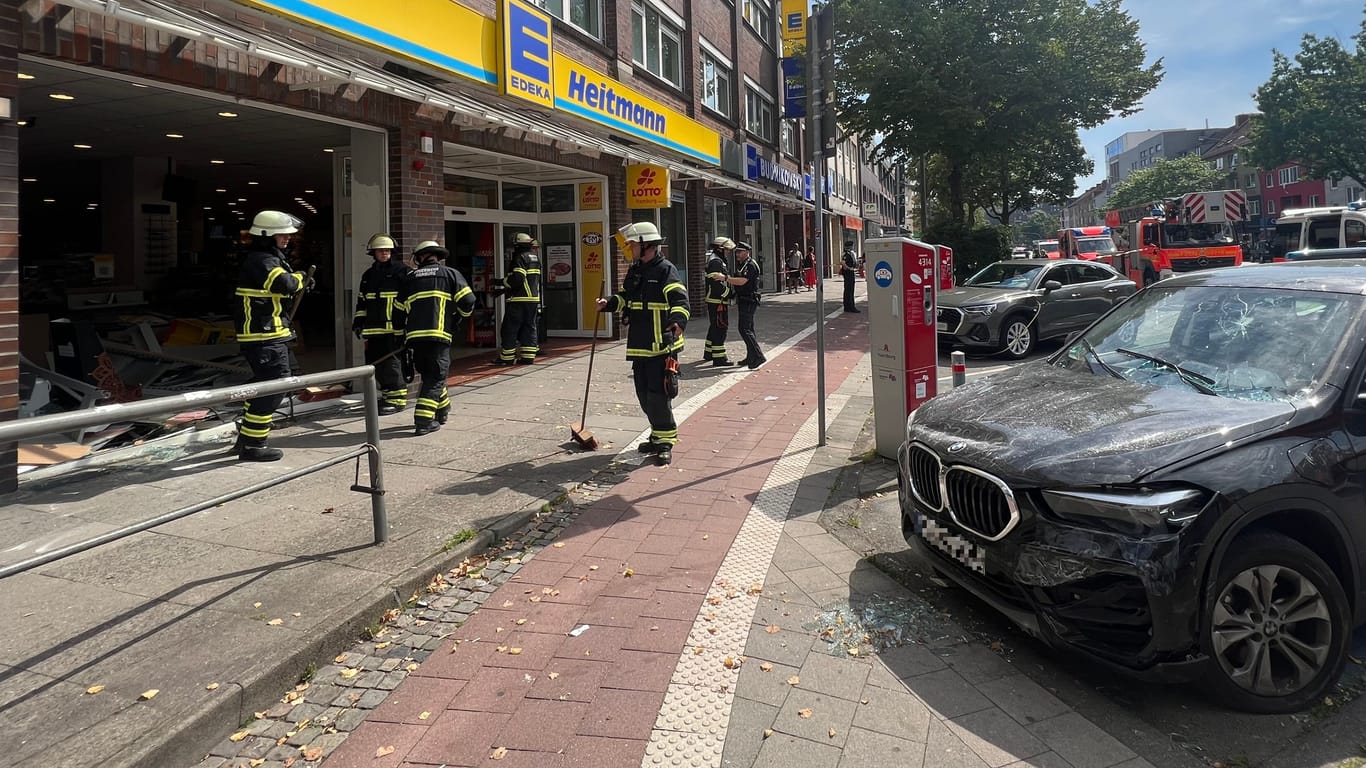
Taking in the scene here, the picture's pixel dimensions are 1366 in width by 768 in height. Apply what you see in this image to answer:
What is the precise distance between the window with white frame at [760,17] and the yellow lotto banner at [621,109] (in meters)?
9.99

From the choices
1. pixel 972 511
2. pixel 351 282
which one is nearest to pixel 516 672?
pixel 972 511

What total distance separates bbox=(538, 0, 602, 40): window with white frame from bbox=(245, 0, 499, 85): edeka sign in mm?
3988

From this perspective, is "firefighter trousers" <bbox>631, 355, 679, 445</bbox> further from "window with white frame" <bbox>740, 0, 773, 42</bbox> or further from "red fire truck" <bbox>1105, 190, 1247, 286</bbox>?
"window with white frame" <bbox>740, 0, 773, 42</bbox>

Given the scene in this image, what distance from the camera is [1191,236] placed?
23109 mm

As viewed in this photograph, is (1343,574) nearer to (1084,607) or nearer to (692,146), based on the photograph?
(1084,607)

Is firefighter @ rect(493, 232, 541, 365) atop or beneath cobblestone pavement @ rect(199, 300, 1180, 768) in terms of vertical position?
atop

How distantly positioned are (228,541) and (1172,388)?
16.0 feet

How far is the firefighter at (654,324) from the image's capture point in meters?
6.49

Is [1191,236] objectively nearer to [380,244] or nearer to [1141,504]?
[380,244]

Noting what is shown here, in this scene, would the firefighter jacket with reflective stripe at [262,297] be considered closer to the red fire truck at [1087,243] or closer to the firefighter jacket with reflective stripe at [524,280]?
the firefighter jacket with reflective stripe at [524,280]

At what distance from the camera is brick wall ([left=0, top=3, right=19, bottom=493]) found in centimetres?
521

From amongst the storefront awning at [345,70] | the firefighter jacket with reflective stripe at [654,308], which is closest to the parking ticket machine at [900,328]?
the firefighter jacket with reflective stripe at [654,308]

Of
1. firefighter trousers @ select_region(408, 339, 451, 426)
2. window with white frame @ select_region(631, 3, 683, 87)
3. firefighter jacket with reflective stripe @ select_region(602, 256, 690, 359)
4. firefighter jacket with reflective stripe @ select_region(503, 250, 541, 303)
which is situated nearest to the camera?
firefighter jacket with reflective stripe @ select_region(602, 256, 690, 359)

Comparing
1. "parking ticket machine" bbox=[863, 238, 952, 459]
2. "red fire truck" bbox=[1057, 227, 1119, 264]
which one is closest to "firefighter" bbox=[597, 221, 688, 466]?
"parking ticket machine" bbox=[863, 238, 952, 459]
